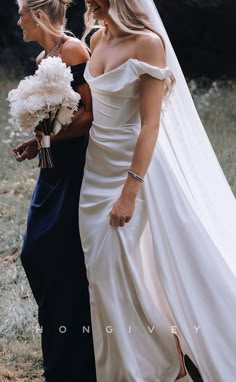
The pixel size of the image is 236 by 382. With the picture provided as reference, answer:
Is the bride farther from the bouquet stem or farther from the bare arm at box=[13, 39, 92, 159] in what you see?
the bouquet stem

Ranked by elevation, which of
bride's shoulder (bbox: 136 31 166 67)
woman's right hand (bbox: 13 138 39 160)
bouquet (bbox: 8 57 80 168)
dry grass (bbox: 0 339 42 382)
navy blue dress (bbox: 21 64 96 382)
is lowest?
dry grass (bbox: 0 339 42 382)

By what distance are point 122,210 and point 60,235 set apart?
362 mm

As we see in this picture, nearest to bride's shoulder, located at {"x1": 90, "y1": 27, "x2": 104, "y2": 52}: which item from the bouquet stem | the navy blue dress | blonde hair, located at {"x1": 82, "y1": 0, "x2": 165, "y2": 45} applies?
the navy blue dress

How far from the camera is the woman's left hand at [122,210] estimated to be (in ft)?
10.2

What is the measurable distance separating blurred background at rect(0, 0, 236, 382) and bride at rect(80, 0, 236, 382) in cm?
72

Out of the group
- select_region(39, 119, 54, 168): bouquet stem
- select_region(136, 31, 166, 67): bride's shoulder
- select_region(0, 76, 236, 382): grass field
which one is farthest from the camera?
select_region(0, 76, 236, 382): grass field

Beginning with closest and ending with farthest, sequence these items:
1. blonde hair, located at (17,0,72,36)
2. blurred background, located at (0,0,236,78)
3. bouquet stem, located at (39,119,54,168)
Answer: bouquet stem, located at (39,119,54,168) < blonde hair, located at (17,0,72,36) < blurred background, located at (0,0,236,78)

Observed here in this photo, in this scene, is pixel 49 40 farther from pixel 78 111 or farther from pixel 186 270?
pixel 186 270

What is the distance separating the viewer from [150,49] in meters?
3.01

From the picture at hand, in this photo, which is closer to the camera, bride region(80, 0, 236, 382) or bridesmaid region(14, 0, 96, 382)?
bride region(80, 0, 236, 382)

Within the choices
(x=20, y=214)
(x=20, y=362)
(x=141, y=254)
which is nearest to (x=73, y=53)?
(x=141, y=254)

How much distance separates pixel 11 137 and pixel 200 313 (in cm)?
580

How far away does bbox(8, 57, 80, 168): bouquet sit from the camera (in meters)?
3.05

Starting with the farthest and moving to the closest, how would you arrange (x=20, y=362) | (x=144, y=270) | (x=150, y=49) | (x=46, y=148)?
(x=20, y=362) < (x=144, y=270) < (x=46, y=148) < (x=150, y=49)
